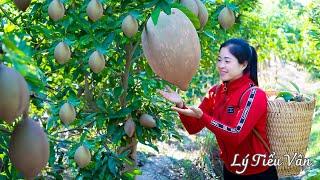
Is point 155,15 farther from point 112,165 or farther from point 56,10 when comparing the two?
point 112,165

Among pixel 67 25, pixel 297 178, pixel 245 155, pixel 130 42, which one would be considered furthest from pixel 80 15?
pixel 297 178

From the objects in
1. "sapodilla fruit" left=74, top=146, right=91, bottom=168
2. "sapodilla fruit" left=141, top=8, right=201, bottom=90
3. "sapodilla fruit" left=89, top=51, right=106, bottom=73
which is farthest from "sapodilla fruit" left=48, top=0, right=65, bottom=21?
"sapodilla fruit" left=141, top=8, right=201, bottom=90

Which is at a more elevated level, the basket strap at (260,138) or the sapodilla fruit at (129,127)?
the sapodilla fruit at (129,127)

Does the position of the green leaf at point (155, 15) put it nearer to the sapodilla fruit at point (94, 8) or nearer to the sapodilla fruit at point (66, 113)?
the sapodilla fruit at point (94, 8)

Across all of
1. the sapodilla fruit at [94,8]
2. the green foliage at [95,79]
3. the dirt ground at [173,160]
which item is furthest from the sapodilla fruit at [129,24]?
the dirt ground at [173,160]

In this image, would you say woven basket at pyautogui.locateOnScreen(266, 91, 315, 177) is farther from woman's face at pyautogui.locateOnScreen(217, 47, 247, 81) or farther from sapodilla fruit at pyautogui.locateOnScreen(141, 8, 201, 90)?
sapodilla fruit at pyautogui.locateOnScreen(141, 8, 201, 90)

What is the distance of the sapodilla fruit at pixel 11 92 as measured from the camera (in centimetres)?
80

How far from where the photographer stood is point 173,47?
103 centimetres

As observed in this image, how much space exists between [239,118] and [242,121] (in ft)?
0.06

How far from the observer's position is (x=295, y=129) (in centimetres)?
248

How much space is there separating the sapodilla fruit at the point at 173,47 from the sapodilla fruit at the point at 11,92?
0.32 m

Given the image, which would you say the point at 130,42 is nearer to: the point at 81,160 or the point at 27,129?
the point at 81,160

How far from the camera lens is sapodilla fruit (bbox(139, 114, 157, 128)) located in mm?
2455

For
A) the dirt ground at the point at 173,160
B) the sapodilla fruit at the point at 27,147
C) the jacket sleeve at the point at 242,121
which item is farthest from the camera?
the dirt ground at the point at 173,160
